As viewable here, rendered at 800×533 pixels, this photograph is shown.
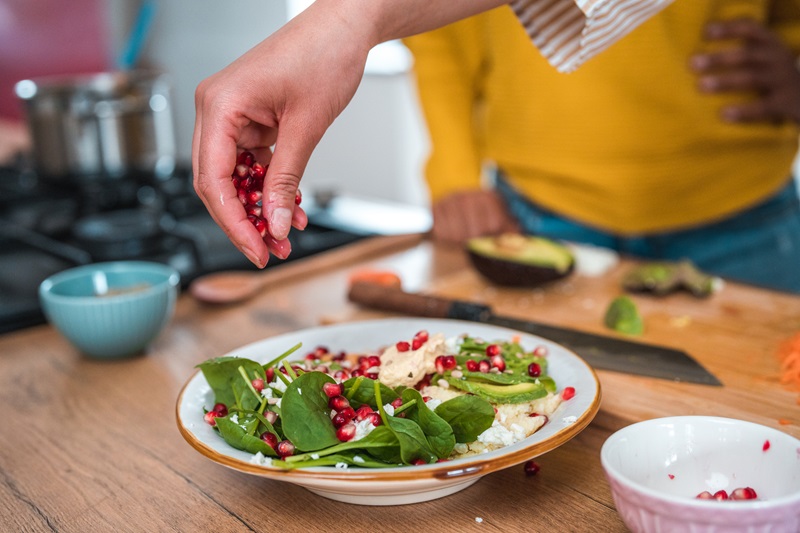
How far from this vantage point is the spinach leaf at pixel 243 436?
0.92 metres

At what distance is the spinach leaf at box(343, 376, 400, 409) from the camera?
98cm

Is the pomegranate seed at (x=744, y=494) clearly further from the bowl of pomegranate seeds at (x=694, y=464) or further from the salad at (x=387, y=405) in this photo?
the salad at (x=387, y=405)

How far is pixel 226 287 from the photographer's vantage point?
1.79m

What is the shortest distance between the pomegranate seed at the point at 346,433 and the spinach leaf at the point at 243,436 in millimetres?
81

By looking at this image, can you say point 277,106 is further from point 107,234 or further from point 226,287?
point 107,234

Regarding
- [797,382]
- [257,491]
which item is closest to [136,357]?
[257,491]

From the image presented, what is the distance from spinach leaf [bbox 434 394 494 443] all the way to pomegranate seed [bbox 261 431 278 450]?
20 cm

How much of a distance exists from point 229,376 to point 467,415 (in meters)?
0.34

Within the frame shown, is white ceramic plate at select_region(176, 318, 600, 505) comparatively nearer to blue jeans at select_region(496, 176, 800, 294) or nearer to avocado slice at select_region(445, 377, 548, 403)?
avocado slice at select_region(445, 377, 548, 403)

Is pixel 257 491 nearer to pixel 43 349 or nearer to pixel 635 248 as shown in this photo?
pixel 43 349

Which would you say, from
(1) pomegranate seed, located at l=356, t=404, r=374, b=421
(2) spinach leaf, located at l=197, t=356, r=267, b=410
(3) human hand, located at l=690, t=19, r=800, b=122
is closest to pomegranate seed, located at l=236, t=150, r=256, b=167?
(2) spinach leaf, located at l=197, t=356, r=267, b=410

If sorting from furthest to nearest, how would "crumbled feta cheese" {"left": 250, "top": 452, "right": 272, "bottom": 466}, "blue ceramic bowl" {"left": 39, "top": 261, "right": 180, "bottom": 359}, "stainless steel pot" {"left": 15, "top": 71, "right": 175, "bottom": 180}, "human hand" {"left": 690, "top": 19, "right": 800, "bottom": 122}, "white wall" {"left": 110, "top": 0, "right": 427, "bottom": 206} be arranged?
"white wall" {"left": 110, "top": 0, "right": 427, "bottom": 206}
"stainless steel pot" {"left": 15, "top": 71, "right": 175, "bottom": 180}
"human hand" {"left": 690, "top": 19, "right": 800, "bottom": 122}
"blue ceramic bowl" {"left": 39, "top": 261, "right": 180, "bottom": 359}
"crumbled feta cheese" {"left": 250, "top": 452, "right": 272, "bottom": 466}

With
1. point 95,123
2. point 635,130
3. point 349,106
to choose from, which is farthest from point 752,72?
point 349,106

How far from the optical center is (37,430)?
48.3 inches
